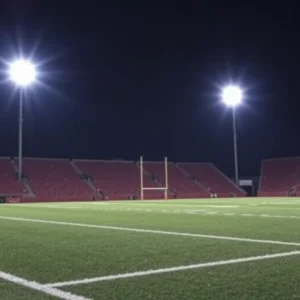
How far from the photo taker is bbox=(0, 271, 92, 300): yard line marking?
2768mm

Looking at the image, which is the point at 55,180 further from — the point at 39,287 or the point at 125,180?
the point at 39,287

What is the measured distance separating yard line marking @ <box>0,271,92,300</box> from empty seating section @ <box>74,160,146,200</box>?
102ft

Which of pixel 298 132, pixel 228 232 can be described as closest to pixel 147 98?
pixel 298 132

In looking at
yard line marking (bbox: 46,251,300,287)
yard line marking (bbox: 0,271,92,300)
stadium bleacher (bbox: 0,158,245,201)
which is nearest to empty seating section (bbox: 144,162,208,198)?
stadium bleacher (bbox: 0,158,245,201)

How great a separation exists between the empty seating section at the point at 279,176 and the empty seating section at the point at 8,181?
20879 mm

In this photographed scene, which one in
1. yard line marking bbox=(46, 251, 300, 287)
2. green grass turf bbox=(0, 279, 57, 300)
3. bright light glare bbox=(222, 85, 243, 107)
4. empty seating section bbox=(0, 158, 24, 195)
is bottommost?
green grass turf bbox=(0, 279, 57, 300)

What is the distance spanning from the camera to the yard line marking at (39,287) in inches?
109

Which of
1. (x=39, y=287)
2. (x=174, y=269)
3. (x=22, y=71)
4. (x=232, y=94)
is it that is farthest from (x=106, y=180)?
(x=39, y=287)

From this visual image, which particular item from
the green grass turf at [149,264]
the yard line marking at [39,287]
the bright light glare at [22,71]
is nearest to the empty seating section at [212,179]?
the bright light glare at [22,71]

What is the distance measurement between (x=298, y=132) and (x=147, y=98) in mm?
12741

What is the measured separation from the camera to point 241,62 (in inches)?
1355

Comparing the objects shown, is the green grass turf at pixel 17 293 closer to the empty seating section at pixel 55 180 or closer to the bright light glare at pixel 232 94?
the empty seating section at pixel 55 180

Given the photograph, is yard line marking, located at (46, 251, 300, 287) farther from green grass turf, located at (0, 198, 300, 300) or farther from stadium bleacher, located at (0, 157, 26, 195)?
stadium bleacher, located at (0, 157, 26, 195)

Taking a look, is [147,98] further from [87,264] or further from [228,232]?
[87,264]
